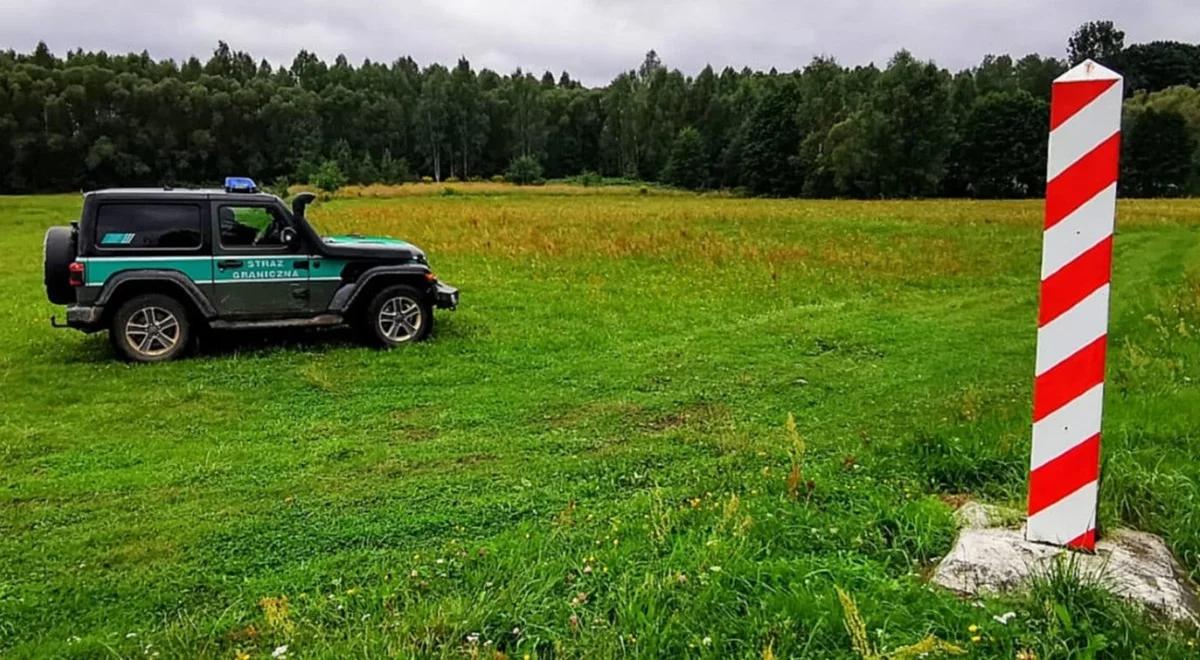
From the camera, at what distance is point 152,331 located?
895 cm

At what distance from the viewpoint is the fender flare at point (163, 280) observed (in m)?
8.67

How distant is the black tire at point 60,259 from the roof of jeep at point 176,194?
47 centimetres

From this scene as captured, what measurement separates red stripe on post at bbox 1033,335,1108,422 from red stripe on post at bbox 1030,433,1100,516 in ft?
0.54

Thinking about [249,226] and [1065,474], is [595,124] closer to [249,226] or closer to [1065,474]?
[249,226]

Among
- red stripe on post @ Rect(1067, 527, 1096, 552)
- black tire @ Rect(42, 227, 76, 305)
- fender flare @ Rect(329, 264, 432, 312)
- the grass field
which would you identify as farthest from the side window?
red stripe on post @ Rect(1067, 527, 1096, 552)

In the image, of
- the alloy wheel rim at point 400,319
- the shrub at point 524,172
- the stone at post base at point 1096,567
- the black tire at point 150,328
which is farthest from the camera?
the shrub at point 524,172

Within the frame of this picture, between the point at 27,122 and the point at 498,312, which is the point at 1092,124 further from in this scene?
the point at 27,122

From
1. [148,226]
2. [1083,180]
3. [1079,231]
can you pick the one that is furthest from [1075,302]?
[148,226]

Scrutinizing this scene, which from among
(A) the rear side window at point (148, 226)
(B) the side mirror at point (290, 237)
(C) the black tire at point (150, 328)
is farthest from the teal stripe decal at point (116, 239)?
(B) the side mirror at point (290, 237)

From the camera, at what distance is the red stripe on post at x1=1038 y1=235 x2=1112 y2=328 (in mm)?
2957

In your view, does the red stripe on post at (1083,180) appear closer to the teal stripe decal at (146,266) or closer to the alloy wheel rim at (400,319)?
the alloy wheel rim at (400,319)

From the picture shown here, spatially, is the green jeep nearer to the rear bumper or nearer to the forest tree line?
the rear bumper

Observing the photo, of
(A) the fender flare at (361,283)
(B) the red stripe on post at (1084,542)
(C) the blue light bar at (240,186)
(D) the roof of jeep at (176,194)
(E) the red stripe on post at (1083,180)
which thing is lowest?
(B) the red stripe on post at (1084,542)

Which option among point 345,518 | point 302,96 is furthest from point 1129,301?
point 302,96
